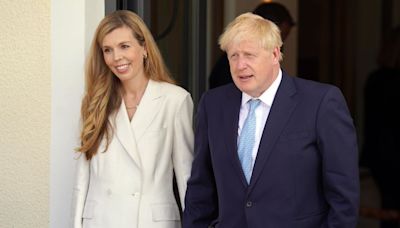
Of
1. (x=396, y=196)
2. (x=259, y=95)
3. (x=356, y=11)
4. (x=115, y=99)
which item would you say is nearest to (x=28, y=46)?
(x=115, y=99)

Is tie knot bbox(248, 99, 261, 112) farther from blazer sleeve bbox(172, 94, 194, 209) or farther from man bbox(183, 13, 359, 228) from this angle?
blazer sleeve bbox(172, 94, 194, 209)

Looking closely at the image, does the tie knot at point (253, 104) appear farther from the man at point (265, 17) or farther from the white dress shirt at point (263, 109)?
the man at point (265, 17)

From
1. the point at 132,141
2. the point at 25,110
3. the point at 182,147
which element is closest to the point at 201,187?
the point at 182,147

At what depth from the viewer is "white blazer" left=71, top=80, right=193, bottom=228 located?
9.23 feet

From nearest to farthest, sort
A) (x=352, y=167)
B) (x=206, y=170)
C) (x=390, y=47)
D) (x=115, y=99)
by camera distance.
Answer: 1. (x=352, y=167)
2. (x=206, y=170)
3. (x=115, y=99)
4. (x=390, y=47)

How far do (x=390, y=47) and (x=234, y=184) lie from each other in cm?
205

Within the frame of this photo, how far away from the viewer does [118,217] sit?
9.29 feet

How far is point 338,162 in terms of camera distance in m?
2.39

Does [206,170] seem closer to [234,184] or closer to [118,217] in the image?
[234,184]

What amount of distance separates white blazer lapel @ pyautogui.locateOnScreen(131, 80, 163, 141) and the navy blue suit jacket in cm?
41

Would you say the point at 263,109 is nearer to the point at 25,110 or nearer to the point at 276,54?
the point at 276,54

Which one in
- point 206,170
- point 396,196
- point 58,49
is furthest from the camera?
point 396,196

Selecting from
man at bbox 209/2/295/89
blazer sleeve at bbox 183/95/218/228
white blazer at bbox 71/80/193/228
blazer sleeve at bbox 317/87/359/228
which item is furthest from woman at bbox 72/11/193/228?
man at bbox 209/2/295/89

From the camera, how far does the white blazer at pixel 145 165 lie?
2.81m
